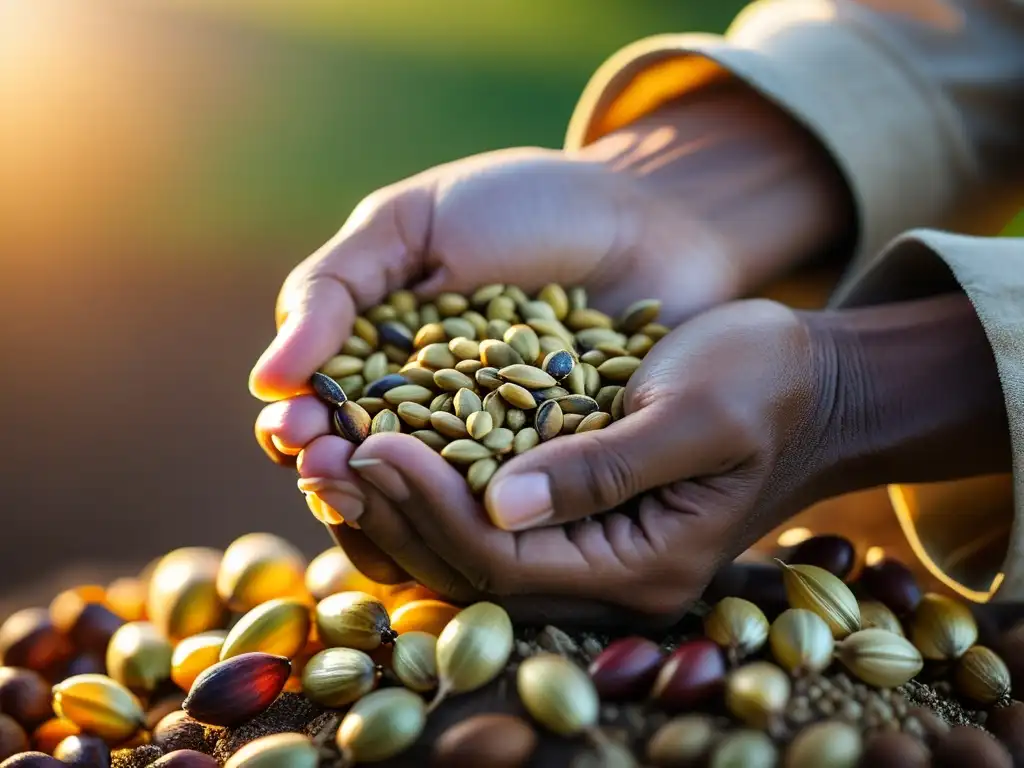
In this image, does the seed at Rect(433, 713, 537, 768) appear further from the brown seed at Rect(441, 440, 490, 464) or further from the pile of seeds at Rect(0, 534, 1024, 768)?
the brown seed at Rect(441, 440, 490, 464)

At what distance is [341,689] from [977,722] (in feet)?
2.20

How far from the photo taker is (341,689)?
0.98 m

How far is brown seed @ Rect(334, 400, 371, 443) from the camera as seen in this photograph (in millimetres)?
1074

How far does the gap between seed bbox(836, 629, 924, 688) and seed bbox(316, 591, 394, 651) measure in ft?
1.53

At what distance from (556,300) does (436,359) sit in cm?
24

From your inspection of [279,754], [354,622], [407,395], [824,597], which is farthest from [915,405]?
[279,754]

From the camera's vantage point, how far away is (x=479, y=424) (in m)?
1.04

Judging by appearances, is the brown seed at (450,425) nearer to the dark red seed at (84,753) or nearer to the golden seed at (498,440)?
the golden seed at (498,440)

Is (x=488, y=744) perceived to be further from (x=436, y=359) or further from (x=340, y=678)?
(x=436, y=359)

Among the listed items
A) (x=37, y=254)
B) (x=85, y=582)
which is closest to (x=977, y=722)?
(x=85, y=582)

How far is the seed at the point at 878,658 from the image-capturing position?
37.8 inches

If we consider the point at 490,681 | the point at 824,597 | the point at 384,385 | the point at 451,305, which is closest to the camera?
the point at 490,681

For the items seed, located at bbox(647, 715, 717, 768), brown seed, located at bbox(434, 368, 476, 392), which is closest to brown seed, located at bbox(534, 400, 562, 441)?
brown seed, located at bbox(434, 368, 476, 392)

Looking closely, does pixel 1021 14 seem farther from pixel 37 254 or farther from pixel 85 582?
pixel 37 254
